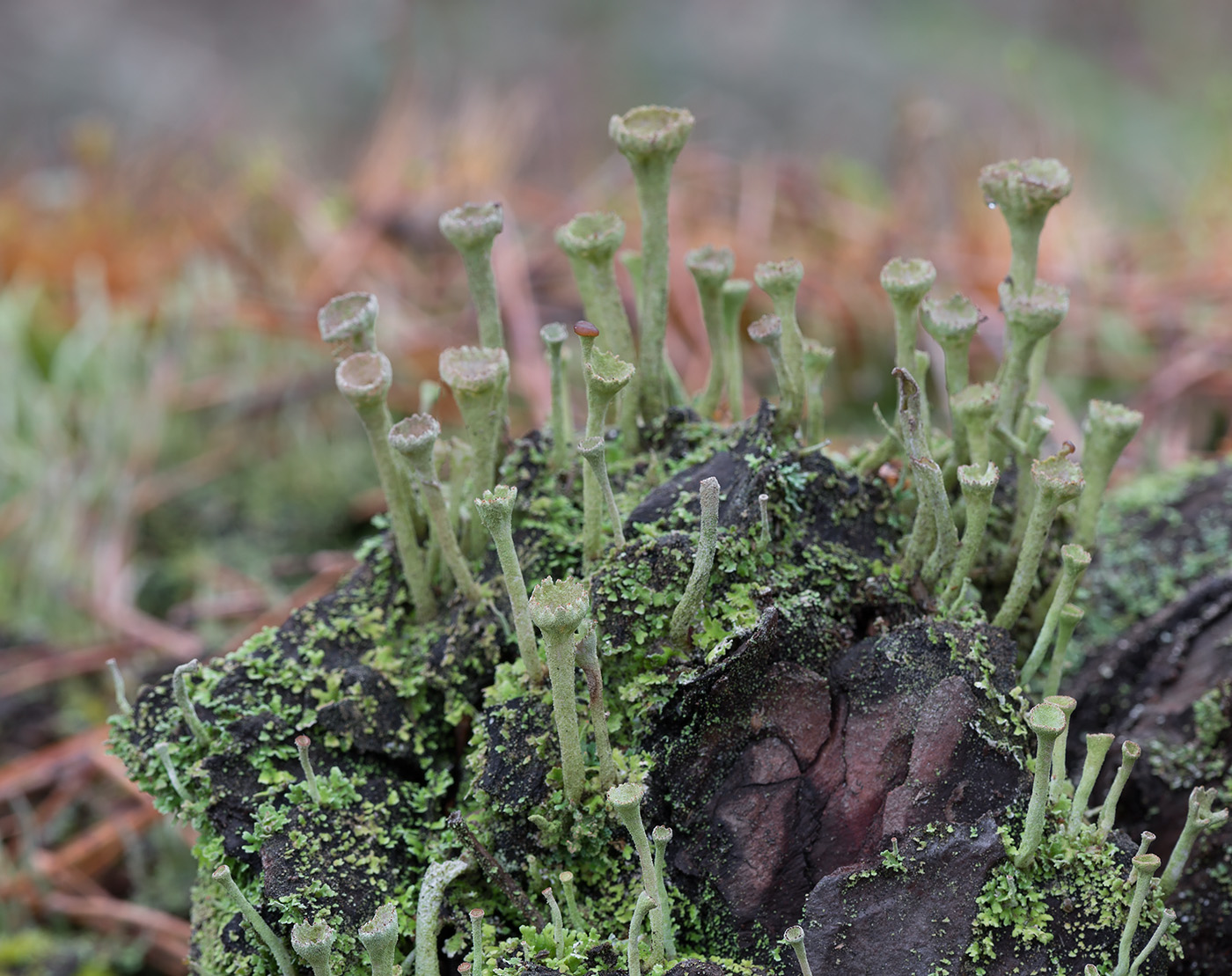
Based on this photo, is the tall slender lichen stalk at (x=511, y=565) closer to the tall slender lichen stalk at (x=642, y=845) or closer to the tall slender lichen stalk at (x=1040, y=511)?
the tall slender lichen stalk at (x=642, y=845)

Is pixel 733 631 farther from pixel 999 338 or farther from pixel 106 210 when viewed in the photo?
pixel 106 210

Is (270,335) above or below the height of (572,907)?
below

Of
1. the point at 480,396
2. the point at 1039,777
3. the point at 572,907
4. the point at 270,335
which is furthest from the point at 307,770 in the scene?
the point at 270,335

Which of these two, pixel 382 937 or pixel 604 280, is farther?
pixel 604 280

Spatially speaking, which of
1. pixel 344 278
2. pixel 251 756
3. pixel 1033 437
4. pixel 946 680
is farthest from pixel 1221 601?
pixel 344 278

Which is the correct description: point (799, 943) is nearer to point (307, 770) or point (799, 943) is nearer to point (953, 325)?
point (307, 770)

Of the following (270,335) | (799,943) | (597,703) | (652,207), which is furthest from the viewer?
(270,335)
